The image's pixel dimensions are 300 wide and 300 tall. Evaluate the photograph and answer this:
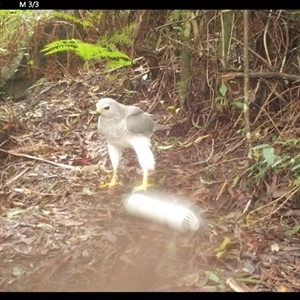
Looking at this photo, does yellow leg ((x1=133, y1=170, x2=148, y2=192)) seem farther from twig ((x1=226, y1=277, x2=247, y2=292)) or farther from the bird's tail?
twig ((x1=226, y1=277, x2=247, y2=292))

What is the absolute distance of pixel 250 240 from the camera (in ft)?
3.63

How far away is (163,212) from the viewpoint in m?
1.16

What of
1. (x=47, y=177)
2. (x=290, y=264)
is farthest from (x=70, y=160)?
(x=290, y=264)

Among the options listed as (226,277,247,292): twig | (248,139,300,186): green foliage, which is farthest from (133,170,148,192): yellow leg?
(226,277,247,292): twig

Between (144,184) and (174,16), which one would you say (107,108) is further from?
(174,16)

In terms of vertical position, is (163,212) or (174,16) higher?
(174,16)

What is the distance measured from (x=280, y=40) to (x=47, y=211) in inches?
31.9

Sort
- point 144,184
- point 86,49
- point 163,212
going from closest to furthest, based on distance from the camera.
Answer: point 163,212, point 144,184, point 86,49

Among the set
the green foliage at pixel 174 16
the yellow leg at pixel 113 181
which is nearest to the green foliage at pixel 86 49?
the green foliage at pixel 174 16

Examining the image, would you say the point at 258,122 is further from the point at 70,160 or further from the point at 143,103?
the point at 70,160

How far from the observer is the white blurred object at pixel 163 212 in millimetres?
1115

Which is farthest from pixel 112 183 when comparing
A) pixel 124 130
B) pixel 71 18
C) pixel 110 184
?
pixel 71 18

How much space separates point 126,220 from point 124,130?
10.7 inches

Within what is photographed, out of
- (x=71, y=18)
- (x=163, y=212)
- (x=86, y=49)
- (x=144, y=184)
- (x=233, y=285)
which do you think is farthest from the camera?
(x=71, y=18)
